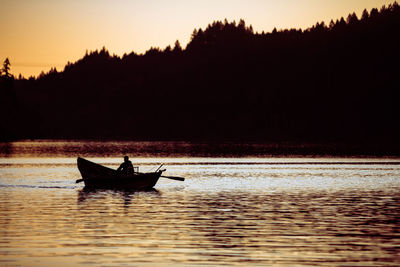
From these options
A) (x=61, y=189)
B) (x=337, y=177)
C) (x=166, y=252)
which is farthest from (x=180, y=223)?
(x=337, y=177)

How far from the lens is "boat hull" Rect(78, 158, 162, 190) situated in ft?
163

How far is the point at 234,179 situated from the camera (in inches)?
2603

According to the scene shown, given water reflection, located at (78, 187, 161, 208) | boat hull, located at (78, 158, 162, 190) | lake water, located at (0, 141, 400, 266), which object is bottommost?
lake water, located at (0, 141, 400, 266)

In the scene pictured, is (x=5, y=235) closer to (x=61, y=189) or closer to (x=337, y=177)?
(x=61, y=189)

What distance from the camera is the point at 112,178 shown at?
49781mm

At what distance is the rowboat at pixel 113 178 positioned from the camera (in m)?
49.6

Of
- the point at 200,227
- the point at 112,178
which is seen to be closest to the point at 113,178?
the point at 112,178

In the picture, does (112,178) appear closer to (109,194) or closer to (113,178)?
(113,178)

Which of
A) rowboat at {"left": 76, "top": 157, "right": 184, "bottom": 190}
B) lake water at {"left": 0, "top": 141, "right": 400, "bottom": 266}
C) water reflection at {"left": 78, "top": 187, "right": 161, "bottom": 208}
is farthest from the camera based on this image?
rowboat at {"left": 76, "top": 157, "right": 184, "bottom": 190}

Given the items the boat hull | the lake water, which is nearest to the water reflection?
the lake water

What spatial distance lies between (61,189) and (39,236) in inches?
991

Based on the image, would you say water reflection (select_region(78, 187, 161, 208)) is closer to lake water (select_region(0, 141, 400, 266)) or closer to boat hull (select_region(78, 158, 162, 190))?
lake water (select_region(0, 141, 400, 266))

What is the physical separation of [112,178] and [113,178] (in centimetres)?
10

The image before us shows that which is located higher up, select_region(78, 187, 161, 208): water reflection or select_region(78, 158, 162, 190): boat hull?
select_region(78, 158, 162, 190): boat hull
